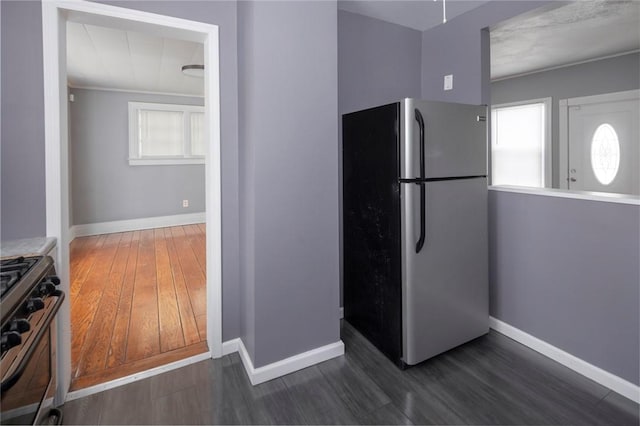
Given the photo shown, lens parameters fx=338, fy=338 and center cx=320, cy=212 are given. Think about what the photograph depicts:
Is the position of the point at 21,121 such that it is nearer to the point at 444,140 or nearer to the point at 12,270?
the point at 12,270

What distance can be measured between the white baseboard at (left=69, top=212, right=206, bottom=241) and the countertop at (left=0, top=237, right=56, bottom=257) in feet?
14.5

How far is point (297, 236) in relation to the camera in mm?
1988

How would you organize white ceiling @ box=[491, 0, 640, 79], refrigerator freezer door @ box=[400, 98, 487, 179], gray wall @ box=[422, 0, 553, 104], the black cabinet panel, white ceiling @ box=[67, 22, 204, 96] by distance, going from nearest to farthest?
refrigerator freezer door @ box=[400, 98, 487, 179], the black cabinet panel, gray wall @ box=[422, 0, 553, 104], white ceiling @ box=[491, 0, 640, 79], white ceiling @ box=[67, 22, 204, 96]

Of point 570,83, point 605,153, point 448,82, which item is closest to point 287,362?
point 448,82

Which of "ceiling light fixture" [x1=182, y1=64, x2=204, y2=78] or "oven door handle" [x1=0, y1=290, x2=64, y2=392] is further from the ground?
"ceiling light fixture" [x1=182, y1=64, x2=204, y2=78]

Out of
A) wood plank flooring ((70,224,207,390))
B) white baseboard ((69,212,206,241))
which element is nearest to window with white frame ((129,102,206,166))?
white baseboard ((69,212,206,241))

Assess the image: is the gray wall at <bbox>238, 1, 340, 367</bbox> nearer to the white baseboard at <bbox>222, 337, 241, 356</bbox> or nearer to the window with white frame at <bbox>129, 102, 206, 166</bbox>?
the white baseboard at <bbox>222, 337, 241, 356</bbox>

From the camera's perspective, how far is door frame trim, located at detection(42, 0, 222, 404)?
5.38 ft

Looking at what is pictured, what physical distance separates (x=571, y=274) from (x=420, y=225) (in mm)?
985

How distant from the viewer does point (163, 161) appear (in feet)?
20.0

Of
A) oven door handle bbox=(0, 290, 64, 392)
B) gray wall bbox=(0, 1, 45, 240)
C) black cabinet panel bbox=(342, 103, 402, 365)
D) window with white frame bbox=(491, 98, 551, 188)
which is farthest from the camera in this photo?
window with white frame bbox=(491, 98, 551, 188)

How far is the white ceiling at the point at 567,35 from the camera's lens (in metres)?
2.58

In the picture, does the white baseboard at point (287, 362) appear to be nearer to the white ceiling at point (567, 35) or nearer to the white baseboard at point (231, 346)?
the white baseboard at point (231, 346)

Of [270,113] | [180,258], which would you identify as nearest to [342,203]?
[270,113]
